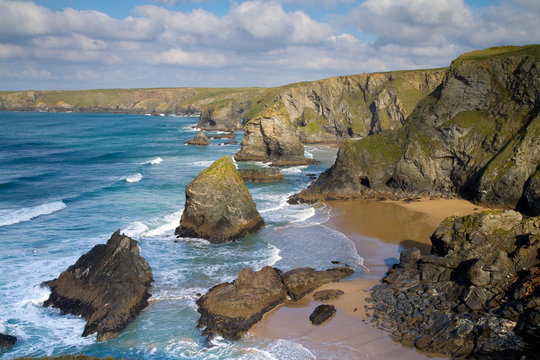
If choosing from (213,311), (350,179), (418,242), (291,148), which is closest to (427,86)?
(291,148)

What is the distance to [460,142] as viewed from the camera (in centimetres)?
3962

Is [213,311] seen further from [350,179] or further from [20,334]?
[350,179]

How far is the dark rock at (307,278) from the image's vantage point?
21703 mm

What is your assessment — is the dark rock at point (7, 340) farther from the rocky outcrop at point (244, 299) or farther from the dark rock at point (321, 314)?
the dark rock at point (321, 314)

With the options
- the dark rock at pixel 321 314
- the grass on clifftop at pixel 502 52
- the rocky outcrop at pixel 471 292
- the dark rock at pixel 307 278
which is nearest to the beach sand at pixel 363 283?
the dark rock at pixel 321 314

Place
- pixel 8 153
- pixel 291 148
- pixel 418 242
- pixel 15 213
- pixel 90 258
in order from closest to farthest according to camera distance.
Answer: pixel 90 258, pixel 418 242, pixel 15 213, pixel 291 148, pixel 8 153

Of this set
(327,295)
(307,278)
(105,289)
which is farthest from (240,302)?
(105,289)

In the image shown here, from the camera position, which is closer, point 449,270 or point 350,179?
point 449,270

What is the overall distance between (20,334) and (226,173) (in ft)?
54.9

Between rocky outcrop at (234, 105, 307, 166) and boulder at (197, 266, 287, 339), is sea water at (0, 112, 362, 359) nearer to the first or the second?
boulder at (197, 266, 287, 339)

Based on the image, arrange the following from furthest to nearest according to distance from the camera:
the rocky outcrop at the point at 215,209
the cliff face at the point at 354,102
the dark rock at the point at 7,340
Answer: the cliff face at the point at 354,102 → the rocky outcrop at the point at 215,209 → the dark rock at the point at 7,340

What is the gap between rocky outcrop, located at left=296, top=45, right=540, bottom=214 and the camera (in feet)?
119

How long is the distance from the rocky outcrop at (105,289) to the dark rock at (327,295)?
872 centimetres

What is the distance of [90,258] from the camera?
21984mm
